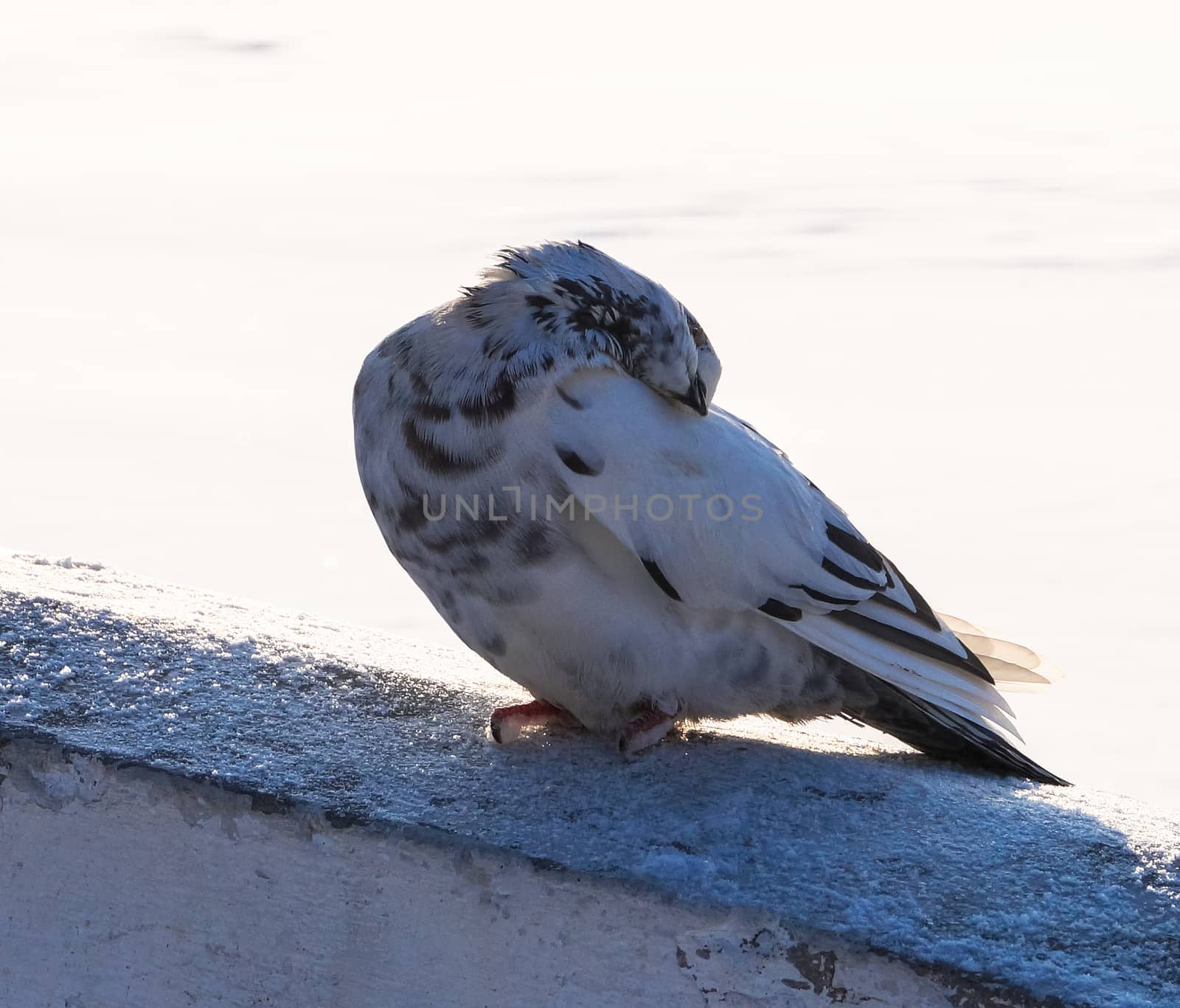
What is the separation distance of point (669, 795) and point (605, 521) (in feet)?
1.71

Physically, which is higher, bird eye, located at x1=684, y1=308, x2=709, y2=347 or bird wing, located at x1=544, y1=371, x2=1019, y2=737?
bird eye, located at x1=684, y1=308, x2=709, y2=347

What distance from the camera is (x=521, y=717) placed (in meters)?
2.92

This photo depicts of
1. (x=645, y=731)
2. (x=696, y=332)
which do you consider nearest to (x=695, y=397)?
(x=696, y=332)

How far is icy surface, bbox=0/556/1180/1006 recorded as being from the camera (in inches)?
87.4

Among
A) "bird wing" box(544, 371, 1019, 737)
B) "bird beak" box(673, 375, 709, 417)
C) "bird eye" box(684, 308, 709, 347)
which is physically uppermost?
"bird eye" box(684, 308, 709, 347)

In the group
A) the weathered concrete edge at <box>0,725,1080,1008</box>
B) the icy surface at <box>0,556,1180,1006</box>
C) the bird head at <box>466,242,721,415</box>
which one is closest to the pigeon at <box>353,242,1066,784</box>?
the bird head at <box>466,242,721,415</box>

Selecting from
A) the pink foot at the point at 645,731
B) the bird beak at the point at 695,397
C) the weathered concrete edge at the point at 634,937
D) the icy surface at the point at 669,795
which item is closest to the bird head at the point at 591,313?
the bird beak at the point at 695,397

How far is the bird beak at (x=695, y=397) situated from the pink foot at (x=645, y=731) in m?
0.61

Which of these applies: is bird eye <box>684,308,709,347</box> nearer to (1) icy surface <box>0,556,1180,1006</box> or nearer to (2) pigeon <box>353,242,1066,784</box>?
(2) pigeon <box>353,242,1066,784</box>

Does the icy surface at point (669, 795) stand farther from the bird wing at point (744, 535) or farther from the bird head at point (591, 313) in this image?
the bird head at point (591, 313)

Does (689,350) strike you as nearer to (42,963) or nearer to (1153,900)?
(1153,900)

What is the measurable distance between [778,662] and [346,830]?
974mm

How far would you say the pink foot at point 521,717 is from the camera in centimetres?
286

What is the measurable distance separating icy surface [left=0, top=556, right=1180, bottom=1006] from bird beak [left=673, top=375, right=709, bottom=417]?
0.69 metres
